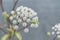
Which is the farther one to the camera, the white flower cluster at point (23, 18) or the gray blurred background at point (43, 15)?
the gray blurred background at point (43, 15)

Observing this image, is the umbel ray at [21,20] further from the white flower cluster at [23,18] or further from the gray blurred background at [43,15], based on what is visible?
the gray blurred background at [43,15]

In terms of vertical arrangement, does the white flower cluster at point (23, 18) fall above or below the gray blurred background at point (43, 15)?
below

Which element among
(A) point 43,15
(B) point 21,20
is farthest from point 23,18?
(A) point 43,15

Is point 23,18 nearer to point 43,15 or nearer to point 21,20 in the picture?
point 21,20

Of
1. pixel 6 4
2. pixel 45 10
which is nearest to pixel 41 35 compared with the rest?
pixel 45 10

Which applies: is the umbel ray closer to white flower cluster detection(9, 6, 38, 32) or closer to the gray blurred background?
white flower cluster detection(9, 6, 38, 32)

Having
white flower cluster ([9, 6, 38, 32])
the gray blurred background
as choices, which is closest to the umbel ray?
white flower cluster ([9, 6, 38, 32])

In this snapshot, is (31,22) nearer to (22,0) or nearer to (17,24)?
(17,24)

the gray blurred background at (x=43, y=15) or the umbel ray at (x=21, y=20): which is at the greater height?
the gray blurred background at (x=43, y=15)

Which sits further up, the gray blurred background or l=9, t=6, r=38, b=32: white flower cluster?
the gray blurred background

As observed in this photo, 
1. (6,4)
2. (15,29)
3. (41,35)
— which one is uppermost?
(6,4)

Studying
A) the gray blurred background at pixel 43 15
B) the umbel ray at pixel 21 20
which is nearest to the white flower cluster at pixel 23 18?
the umbel ray at pixel 21 20
